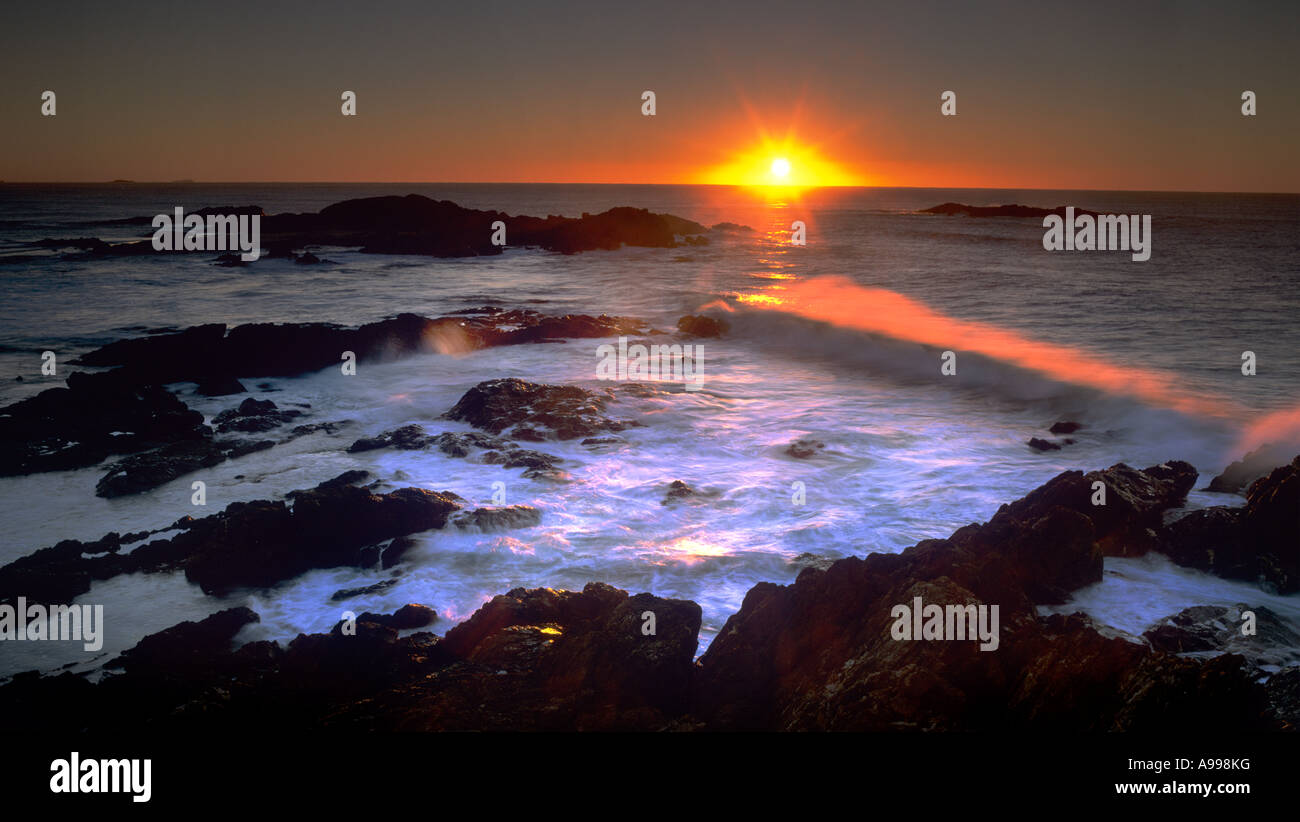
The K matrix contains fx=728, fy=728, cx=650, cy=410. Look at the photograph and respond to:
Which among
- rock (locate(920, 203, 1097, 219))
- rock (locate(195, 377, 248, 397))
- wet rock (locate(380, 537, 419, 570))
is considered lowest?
wet rock (locate(380, 537, 419, 570))

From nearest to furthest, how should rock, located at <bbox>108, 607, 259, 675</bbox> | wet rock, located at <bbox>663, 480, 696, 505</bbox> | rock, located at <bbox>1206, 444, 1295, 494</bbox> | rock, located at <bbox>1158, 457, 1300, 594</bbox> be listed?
rock, located at <bbox>108, 607, 259, 675</bbox> < rock, located at <bbox>1158, 457, 1300, 594</bbox> < rock, located at <bbox>1206, 444, 1295, 494</bbox> < wet rock, located at <bbox>663, 480, 696, 505</bbox>

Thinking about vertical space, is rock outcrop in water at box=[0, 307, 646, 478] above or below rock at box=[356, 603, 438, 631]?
above

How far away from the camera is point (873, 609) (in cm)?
647

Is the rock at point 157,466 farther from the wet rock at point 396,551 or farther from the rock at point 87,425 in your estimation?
the wet rock at point 396,551

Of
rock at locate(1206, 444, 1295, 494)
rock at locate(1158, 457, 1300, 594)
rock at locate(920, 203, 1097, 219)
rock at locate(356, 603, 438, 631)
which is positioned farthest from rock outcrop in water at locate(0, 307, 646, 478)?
rock at locate(920, 203, 1097, 219)

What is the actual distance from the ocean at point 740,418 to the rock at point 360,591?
5.8 inches

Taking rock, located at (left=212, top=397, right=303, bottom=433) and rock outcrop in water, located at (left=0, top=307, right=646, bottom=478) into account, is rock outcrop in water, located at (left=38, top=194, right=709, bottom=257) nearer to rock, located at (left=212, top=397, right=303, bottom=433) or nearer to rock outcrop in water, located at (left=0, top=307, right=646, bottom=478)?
rock outcrop in water, located at (left=0, top=307, right=646, bottom=478)

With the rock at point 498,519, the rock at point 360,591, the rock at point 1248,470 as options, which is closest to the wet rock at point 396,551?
the rock at point 360,591

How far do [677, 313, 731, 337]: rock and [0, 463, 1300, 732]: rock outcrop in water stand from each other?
753 inches

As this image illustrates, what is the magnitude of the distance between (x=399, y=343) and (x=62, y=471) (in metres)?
10.6

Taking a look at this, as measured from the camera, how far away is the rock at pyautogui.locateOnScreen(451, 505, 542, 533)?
35.4 ft

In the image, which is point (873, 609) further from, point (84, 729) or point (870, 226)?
point (870, 226)

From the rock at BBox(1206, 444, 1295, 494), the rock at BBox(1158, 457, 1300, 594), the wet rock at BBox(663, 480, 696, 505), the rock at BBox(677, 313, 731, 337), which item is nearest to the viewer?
the rock at BBox(1158, 457, 1300, 594)

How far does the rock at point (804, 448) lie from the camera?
45.9ft
